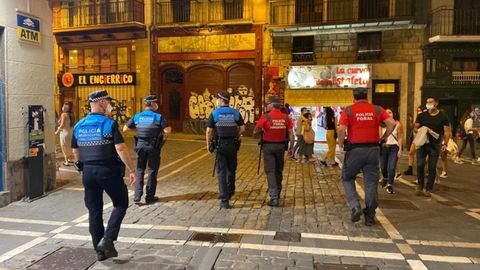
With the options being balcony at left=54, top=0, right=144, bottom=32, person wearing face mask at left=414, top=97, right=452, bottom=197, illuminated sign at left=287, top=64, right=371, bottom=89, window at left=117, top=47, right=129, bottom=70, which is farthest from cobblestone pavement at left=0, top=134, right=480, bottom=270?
balcony at left=54, top=0, right=144, bottom=32

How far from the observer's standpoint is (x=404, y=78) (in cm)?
1909

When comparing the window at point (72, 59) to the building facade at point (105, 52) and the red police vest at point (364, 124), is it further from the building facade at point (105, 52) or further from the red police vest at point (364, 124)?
the red police vest at point (364, 124)

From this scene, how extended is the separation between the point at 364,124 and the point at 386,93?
1460 cm

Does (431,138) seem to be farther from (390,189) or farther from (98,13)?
(98,13)

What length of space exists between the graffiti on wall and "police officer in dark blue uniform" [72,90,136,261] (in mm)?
16612

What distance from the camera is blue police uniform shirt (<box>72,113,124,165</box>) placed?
4.60 meters

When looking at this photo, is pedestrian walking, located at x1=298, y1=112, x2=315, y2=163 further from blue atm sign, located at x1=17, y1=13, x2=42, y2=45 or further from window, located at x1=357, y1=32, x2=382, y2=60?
window, located at x1=357, y1=32, x2=382, y2=60

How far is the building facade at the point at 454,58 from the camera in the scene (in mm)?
18172

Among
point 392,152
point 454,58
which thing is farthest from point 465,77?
point 392,152

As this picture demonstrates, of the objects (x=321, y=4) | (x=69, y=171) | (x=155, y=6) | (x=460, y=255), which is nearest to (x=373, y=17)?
(x=321, y=4)

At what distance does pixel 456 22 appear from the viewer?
60.0ft

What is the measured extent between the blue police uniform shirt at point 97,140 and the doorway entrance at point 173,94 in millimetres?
18374

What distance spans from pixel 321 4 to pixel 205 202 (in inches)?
609

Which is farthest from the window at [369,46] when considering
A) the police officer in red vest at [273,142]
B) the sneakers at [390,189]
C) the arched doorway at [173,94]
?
the police officer in red vest at [273,142]
